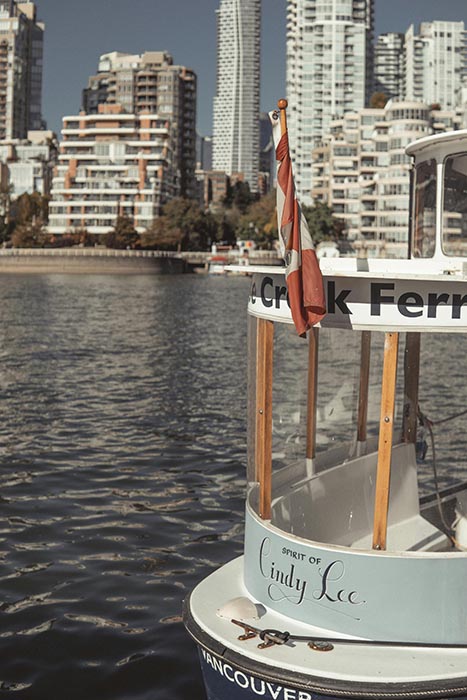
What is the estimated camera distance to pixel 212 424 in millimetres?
20250

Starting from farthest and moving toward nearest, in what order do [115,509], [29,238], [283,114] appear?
[29,238] < [115,509] < [283,114]

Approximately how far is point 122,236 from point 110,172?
20.0 meters

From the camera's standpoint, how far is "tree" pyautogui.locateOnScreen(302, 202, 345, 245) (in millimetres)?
127188

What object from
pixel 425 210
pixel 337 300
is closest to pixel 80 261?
pixel 425 210

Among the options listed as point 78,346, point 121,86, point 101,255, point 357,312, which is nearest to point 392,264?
point 357,312

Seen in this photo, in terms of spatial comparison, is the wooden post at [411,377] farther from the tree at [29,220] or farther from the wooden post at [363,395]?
the tree at [29,220]

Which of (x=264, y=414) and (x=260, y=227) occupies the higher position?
(x=260, y=227)

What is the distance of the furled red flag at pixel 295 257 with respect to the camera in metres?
6.21

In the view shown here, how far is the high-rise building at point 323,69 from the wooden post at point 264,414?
563ft

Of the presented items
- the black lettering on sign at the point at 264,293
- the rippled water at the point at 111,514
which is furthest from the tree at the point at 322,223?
Result: the black lettering on sign at the point at 264,293

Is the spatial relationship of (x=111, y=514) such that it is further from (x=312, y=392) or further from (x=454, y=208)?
(x=454, y=208)

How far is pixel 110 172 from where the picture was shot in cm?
15112

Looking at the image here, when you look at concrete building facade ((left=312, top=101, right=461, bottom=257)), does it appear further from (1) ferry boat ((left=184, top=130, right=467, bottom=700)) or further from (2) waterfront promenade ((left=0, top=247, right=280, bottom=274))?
(1) ferry boat ((left=184, top=130, right=467, bottom=700))

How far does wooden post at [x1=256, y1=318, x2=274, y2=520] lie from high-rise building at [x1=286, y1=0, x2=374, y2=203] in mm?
Answer: 171742
